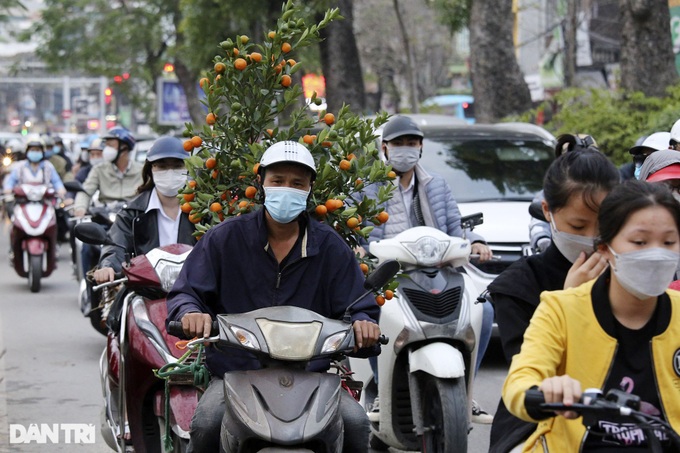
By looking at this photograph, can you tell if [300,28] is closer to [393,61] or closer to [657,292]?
[657,292]

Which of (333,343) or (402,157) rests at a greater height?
(402,157)

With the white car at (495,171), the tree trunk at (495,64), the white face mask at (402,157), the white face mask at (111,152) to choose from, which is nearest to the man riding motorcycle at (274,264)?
the white face mask at (402,157)

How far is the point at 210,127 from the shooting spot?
5816mm

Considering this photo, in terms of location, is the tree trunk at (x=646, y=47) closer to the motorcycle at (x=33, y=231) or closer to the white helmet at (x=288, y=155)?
the motorcycle at (x=33, y=231)

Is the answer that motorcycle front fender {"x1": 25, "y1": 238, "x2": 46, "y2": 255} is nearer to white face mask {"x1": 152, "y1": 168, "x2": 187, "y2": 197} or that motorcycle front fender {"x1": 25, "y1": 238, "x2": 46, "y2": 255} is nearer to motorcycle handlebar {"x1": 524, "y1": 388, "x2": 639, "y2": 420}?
white face mask {"x1": 152, "y1": 168, "x2": 187, "y2": 197}

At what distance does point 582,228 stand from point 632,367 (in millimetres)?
590

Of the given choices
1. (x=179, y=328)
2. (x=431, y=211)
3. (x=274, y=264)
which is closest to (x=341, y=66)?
(x=431, y=211)

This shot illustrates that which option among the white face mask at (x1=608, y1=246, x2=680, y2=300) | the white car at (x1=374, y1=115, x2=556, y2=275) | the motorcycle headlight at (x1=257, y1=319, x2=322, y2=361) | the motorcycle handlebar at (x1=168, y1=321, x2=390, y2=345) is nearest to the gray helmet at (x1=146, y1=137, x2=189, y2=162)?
the motorcycle handlebar at (x1=168, y1=321, x2=390, y2=345)

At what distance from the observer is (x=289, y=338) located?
14.3 ft

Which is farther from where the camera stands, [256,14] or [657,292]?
[256,14]

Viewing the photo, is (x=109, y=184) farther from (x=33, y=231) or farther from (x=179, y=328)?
(x=179, y=328)

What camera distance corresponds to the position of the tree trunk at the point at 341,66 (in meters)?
22.2

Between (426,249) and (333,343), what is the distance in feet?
7.83

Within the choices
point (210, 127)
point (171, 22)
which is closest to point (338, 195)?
point (210, 127)
